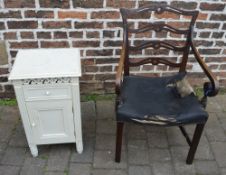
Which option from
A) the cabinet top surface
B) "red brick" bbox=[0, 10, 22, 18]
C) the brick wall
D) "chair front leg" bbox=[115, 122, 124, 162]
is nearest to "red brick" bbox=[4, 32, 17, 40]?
the brick wall

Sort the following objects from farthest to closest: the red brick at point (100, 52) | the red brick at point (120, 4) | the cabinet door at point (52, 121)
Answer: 1. the red brick at point (100, 52)
2. the red brick at point (120, 4)
3. the cabinet door at point (52, 121)

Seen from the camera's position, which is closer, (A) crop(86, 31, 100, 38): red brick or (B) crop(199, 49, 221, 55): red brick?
(A) crop(86, 31, 100, 38): red brick

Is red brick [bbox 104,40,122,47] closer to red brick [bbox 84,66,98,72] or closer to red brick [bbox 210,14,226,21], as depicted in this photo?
red brick [bbox 84,66,98,72]

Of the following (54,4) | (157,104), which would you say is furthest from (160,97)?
(54,4)

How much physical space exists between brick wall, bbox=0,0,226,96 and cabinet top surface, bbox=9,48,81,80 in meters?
0.35

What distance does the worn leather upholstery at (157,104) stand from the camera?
1.68 m

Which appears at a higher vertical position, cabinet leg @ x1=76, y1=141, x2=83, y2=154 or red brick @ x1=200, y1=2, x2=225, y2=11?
red brick @ x1=200, y1=2, x2=225, y2=11

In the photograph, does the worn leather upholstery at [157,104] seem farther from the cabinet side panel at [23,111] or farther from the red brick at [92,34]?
the cabinet side panel at [23,111]

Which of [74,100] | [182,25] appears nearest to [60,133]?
[74,100]

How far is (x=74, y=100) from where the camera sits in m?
1.74

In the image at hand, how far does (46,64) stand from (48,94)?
0.63ft

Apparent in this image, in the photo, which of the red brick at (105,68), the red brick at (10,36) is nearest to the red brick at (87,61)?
the red brick at (105,68)

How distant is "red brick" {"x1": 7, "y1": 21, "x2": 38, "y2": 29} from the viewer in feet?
6.93

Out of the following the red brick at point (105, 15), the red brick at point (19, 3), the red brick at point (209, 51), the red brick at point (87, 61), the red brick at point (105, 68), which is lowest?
the red brick at point (105, 68)
